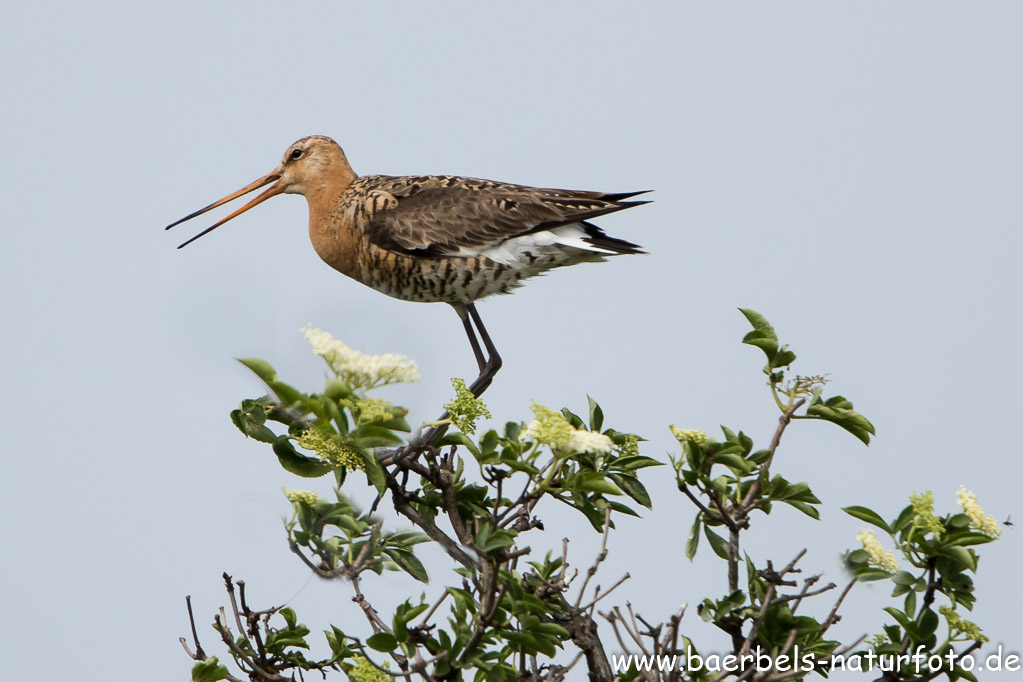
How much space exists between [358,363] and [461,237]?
6.96ft

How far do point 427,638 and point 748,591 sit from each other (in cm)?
90

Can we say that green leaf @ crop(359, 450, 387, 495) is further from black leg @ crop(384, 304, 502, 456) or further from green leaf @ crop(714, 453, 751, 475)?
black leg @ crop(384, 304, 502, 456)

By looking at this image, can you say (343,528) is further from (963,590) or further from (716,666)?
(963,590)

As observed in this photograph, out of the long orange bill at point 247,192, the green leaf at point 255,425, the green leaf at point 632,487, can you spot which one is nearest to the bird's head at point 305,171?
the long orange bill at point 247,192

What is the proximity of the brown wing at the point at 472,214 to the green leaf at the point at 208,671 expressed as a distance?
2.03 meters

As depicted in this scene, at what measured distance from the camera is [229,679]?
340cm

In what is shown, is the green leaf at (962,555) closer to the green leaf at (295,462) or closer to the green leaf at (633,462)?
the green leaf at (633,462)

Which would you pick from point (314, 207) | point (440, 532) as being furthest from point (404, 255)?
point (440, 532)

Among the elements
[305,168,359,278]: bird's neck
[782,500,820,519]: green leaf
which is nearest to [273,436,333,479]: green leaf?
[782,500,820,519]: green leaf

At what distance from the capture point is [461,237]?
15.7 feet

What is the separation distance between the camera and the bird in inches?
188

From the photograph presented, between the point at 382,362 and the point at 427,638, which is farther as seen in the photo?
the point at 427,638

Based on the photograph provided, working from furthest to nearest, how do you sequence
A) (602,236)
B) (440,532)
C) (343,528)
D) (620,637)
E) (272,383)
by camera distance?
(602,236)
(440,532)
(343,528)
(620,637)
(272,383)

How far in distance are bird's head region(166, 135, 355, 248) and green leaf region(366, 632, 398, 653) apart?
2.86 meters
